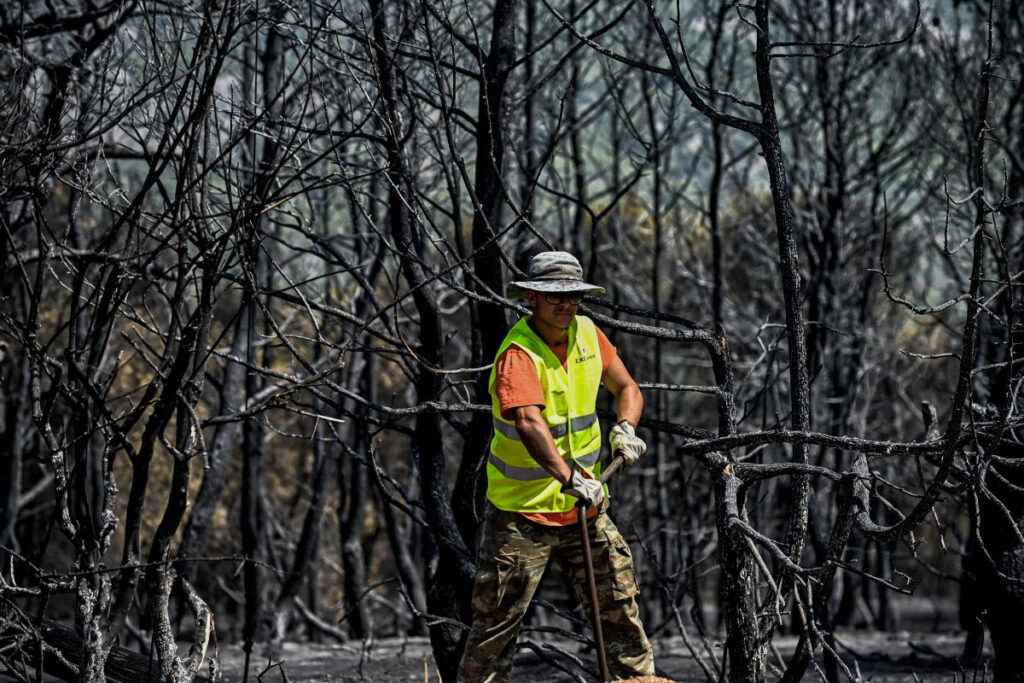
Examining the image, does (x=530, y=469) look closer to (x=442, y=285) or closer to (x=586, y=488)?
(x=586, y=488)

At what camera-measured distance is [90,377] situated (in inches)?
193

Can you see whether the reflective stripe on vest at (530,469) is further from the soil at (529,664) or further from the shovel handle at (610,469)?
the soil at (529,664)

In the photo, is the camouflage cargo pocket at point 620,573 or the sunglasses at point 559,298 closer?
the sunglasses at point 559,298

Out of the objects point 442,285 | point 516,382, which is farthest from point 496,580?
point 442,285

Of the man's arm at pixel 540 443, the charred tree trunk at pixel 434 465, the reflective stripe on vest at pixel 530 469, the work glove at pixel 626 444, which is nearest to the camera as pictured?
the man's arm at pixel 540 443

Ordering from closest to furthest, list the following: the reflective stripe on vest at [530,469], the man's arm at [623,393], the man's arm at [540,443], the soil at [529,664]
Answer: the man's arm at [540,443] → the reflective stripe on vest at [530,469] → the man's arm at [623,393] → the soil at [529,664]

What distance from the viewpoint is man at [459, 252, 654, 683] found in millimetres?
4777

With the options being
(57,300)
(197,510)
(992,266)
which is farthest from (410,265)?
(57,300)

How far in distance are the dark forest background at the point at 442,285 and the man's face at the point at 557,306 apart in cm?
34

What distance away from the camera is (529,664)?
318 inches

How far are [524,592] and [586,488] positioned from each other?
0.57 m

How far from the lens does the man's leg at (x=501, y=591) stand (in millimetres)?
4820

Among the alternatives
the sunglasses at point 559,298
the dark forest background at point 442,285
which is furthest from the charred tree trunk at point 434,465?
the sunglasses at point 559,298

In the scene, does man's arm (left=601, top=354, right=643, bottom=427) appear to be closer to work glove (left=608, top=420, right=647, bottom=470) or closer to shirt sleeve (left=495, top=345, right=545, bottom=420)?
work glove (left=608, top=420, right=647, bottom=470)
